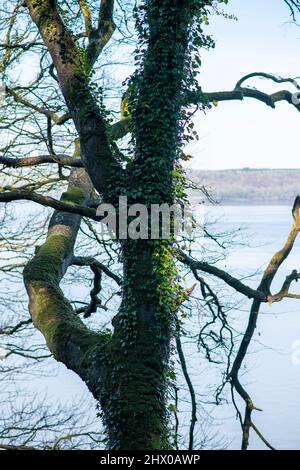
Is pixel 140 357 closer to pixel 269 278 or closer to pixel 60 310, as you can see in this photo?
pixel 60 310

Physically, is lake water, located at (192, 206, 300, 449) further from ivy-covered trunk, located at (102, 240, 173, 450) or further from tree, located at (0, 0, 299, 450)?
ivy-covered trunk, located at (102, 240, 173, 450)

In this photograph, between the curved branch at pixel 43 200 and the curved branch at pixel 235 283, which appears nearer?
the curved branch at pixel 43 200

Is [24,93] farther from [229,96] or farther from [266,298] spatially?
[266,298]

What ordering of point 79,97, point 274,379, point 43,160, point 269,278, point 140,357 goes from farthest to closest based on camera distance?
point 274,379 < point 43,160 < point 269,278 < point 79,97 < point 140,357

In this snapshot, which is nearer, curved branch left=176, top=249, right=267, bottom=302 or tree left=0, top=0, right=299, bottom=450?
tree left=0, top=0, right=299, bottom=450

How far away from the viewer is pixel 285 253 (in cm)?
753

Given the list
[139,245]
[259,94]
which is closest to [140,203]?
[139,245]

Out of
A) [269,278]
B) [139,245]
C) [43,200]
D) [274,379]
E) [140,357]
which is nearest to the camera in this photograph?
[140,357]

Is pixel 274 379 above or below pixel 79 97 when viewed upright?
above

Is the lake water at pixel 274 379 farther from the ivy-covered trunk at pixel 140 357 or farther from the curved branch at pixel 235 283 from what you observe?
the ivy-covered trunk at pixel 140 357

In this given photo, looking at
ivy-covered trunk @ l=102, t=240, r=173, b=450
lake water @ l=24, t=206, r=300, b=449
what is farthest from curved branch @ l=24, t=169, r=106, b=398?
lake water @ l=24, t=206, r=300, b=449

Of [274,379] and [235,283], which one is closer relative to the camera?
[235,283]

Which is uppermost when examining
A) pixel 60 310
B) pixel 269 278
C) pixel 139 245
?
pixel 269 278

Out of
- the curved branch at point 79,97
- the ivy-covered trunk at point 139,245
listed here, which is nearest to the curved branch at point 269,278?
the ivy-covered trunk at point 139,245
